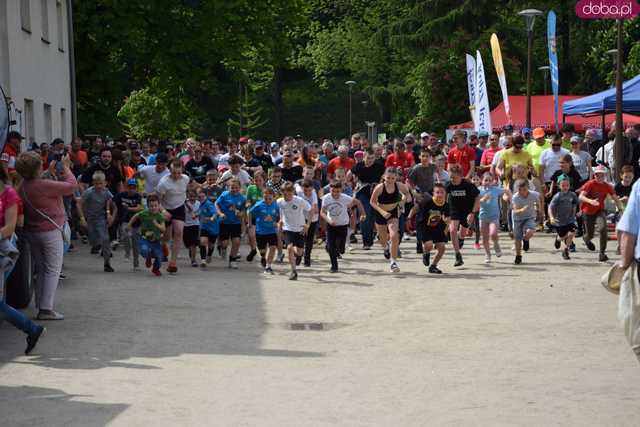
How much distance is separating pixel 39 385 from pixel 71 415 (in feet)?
4.02

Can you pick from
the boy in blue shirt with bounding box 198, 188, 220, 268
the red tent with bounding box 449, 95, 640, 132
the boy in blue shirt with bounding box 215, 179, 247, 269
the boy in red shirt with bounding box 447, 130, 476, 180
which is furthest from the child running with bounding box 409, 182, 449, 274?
the red tent with bounding box 449, 95, 640, 132

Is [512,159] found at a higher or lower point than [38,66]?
lower

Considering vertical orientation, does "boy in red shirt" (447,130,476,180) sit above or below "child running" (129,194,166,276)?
above

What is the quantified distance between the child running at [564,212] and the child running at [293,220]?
411 cm

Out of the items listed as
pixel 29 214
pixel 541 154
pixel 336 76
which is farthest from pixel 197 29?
pixel 336 76

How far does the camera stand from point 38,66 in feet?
96.9

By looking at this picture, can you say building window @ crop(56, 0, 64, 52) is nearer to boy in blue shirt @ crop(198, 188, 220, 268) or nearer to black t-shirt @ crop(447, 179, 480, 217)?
boy in blue shirt @ crop(198, 188, 220, 268)

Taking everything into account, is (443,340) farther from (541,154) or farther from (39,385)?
(541,154)

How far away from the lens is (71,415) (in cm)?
781

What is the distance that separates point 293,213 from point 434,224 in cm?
194

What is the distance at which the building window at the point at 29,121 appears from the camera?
27.9 metres

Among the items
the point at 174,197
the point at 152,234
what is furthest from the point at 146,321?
the point at 174,197

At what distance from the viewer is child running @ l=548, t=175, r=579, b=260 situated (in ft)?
63.0

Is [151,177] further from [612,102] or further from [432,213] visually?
[612,102]
